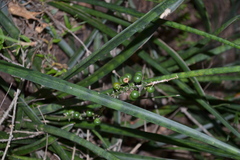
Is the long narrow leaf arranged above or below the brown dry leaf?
below

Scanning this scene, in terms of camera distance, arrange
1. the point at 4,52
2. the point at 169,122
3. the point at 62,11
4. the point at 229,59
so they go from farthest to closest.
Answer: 1. the point at 229,59
2. the point at 62,11
3. the point at 4,52
4. the point at 169,122

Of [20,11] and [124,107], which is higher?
[20,11]

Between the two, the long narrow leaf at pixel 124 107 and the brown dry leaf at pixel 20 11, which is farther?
the brown dry leaf at pixel 20 11

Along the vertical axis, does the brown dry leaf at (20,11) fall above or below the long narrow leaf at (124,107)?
above

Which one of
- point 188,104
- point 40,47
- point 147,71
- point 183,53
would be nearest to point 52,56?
point 40,47

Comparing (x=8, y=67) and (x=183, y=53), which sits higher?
(x=183, y=53)

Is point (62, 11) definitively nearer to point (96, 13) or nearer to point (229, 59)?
point (96, 13)

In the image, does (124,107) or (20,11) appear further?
(20,11)

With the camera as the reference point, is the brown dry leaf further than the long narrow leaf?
Yes
